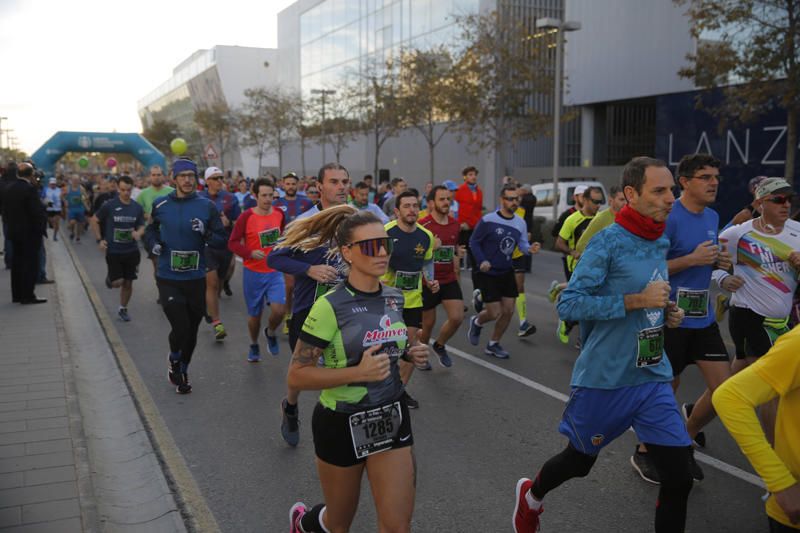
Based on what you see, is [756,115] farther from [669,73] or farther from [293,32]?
[293,32]

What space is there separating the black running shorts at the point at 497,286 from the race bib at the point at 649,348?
4.72 m

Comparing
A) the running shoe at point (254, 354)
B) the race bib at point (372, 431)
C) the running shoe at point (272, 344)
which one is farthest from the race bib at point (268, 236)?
the race bib at point (372, 431)

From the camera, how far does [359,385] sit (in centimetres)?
307

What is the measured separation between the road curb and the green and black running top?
1.65 m

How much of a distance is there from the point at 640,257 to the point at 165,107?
396ft

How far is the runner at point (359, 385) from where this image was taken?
3.00 metres

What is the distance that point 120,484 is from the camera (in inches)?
192

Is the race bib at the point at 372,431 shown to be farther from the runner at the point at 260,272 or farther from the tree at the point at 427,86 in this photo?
the tree at the point at 427,86

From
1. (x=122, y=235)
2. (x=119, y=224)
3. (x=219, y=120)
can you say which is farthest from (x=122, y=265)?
(x=219, y=120)

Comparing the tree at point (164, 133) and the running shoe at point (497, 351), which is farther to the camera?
the tree at point (164, 133)

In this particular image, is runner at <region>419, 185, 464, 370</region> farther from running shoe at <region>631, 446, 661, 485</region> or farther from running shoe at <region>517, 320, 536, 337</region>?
running shoe at <region>631, 446, 661, 485</region>

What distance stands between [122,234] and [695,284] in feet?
27.3

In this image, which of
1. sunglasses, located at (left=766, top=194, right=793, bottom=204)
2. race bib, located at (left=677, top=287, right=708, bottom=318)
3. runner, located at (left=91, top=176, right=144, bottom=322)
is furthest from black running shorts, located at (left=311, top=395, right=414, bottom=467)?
runner, located at (left=91, top=176, right=144, bottom=322)

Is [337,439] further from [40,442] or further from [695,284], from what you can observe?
[40,442]
